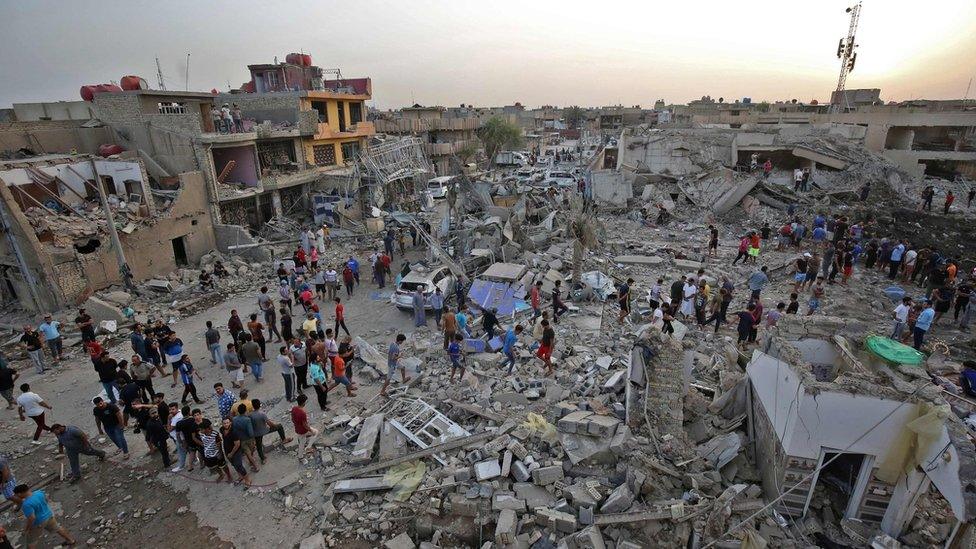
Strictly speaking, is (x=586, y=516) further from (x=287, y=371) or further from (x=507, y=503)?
(x=287, y=371)

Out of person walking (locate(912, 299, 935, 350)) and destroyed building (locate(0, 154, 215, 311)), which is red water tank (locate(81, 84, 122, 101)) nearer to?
destroyed building (locate(0, 154, 215, 311))

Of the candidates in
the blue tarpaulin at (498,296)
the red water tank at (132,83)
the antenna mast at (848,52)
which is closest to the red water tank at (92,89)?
the red water tank at (132,83)

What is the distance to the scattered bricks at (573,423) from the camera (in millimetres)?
7008

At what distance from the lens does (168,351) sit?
9906 millimetres

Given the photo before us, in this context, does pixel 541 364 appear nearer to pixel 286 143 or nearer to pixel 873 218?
pixel 873 218

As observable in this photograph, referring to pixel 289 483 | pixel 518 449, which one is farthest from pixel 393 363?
pixel 518 449

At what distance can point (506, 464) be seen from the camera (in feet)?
22.0

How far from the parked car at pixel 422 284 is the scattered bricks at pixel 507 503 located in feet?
24.5

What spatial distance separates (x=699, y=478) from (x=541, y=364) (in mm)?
4062

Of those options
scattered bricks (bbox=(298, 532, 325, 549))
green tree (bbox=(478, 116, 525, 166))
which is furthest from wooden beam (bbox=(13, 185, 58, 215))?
green tree (bbox=(478, 116, 525, 166))

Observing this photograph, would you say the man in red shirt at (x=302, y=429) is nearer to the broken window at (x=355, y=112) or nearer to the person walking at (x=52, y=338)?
the person walking at (x=52, y=338)

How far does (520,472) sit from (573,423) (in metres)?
1.10

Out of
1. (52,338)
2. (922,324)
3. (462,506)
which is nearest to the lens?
(462,506)

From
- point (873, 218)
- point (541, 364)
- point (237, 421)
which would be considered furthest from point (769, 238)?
point (237, 421)
